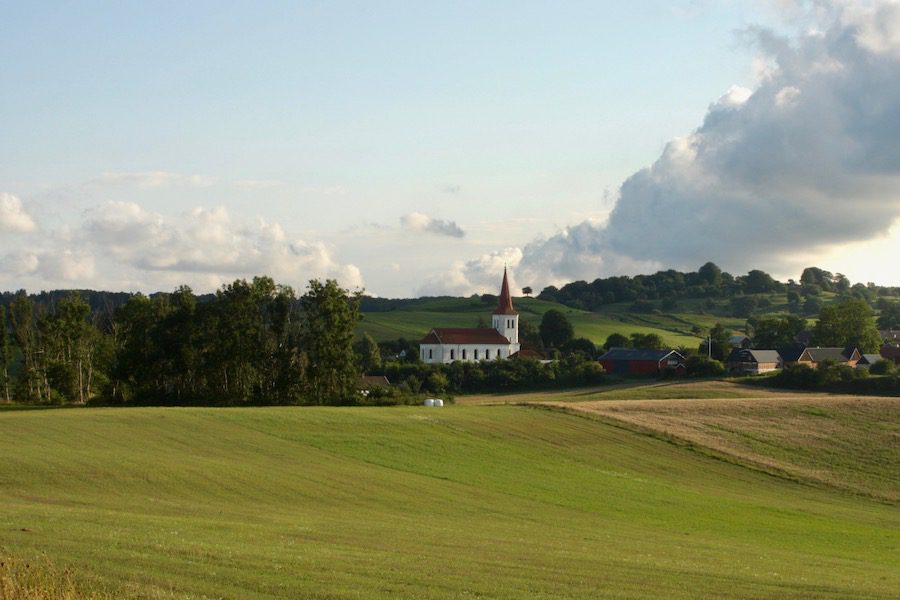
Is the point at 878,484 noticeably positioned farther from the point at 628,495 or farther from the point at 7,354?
the point at 7,354

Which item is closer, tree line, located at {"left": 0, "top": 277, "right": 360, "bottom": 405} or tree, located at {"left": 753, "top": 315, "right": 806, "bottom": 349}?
tree line, located at {"left": 0, "top": 277, "right": 360, "bottom": 405}

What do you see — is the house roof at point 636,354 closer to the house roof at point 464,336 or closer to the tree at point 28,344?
the house roof at point 464,336

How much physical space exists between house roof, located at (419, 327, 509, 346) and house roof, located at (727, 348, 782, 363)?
46.3m

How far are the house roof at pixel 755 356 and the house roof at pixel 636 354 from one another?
8.29 metres

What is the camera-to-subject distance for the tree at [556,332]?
189 m

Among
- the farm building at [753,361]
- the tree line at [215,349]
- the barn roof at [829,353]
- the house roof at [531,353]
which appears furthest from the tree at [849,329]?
the tree line at [215,349]

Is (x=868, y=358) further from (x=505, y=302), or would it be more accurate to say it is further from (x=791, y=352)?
(x=505, y=302)

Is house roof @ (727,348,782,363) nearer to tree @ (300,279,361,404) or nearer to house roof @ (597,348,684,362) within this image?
house roof @ (597,348,684,362)

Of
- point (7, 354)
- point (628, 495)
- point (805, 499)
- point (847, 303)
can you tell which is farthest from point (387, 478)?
point (847, 303)

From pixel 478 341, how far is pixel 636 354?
34314mm

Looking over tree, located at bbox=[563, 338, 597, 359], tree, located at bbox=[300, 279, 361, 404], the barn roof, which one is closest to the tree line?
tree, located at bbox=[300, 279, 361, 404]

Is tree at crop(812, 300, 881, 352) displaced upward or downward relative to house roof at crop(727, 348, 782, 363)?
upward

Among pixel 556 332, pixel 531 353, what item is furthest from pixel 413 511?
pixel 556 332

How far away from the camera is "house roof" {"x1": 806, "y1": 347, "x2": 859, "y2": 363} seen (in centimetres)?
15279
